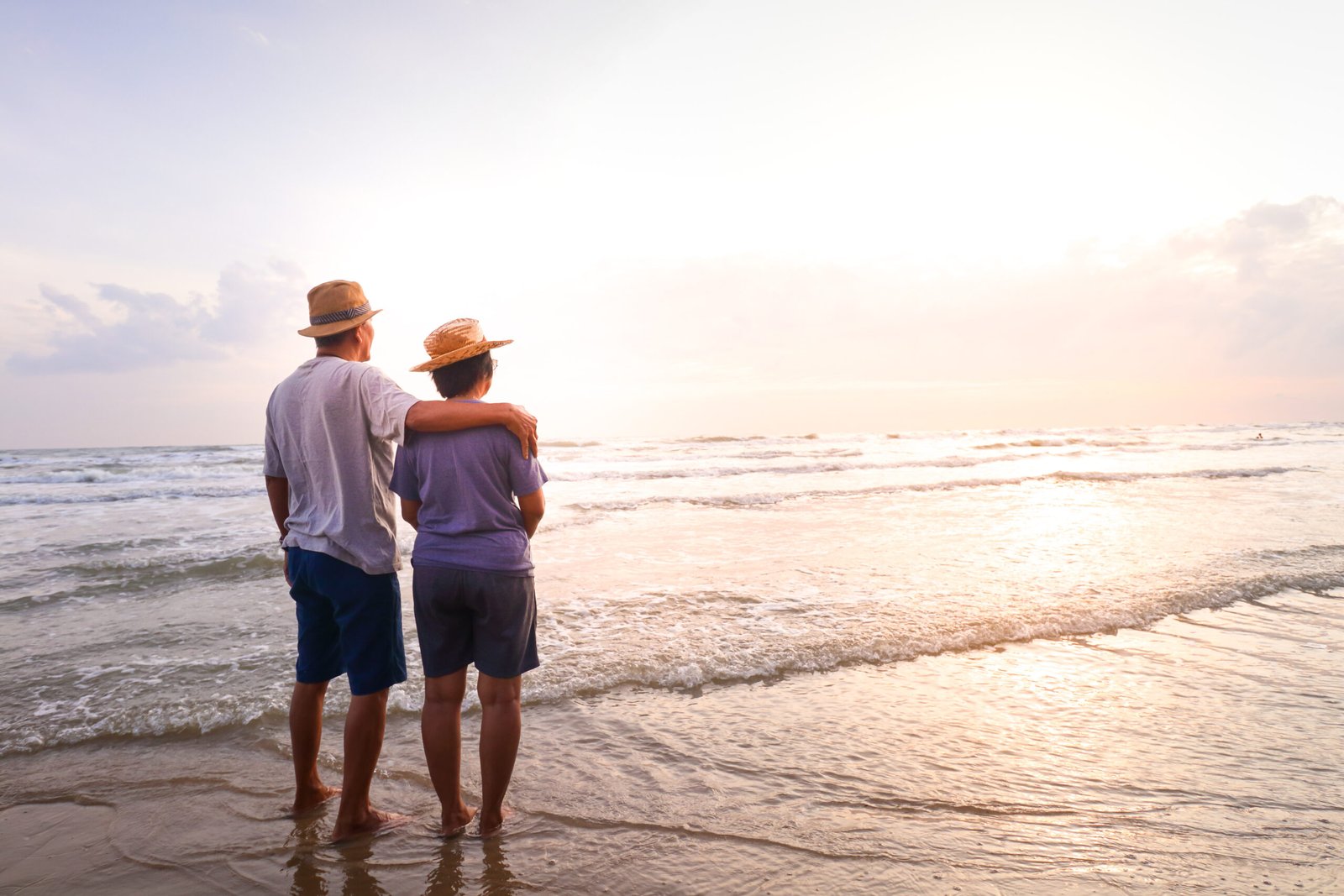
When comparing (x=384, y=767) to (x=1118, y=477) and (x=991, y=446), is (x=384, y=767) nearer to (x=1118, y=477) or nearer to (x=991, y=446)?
(x=1118, y=477)

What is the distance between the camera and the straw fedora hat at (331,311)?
3148 millimetres

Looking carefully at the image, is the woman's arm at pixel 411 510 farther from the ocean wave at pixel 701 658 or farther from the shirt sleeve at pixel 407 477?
the ocean wave at pixel 701 658

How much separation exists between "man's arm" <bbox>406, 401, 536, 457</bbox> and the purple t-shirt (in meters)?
0.05

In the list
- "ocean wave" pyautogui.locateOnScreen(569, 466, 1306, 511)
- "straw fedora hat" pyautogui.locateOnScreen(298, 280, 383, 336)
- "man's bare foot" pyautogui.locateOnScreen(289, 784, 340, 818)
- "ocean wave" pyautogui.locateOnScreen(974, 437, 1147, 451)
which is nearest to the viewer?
"straw fedora hat" pyautogui.locateOnScreen(298, 280, 383, 336)

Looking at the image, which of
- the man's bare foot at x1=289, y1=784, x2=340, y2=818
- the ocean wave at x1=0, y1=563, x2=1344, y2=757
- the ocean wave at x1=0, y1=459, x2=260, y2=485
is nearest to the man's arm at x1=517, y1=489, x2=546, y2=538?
the man's bare foot at x1=289, y1=784, x2=340, y2=818

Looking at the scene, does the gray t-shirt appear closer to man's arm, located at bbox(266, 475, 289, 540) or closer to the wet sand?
man's arm, located at bbox(266, 475, 289, 540)

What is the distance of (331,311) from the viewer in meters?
3.16

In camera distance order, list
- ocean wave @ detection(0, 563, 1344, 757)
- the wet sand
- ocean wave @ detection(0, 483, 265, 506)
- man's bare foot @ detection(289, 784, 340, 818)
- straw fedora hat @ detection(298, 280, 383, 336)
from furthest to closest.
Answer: ocean wave @ detection(0, 483, 265, 506)
ocean wave @ detection(0, 563, 1344, 757)
man's bare foot @ detection(289, 784, 340, 818)
straw fedora hat @ detection(298, 280, 383, 336)
the wet sand

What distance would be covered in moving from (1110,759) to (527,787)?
293 centimetres

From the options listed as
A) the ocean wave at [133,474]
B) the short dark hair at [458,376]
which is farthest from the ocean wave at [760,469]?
the short dark hair at [458,376]

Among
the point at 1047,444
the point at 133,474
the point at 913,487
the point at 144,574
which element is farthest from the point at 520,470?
the point at 1047,444

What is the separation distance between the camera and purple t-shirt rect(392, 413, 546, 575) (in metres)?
2.87

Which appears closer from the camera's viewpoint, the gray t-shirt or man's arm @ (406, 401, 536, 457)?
man's arm @ (406, 401, 536, 457)

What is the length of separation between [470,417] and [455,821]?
1756 millimetres
